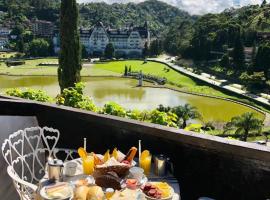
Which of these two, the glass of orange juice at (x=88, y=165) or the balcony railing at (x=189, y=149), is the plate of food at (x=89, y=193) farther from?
the balcony railing at (x=189, y=149)

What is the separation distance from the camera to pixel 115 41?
65688 mm

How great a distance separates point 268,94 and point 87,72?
2015 cm

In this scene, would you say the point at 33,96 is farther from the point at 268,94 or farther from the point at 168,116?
the point at 268,94

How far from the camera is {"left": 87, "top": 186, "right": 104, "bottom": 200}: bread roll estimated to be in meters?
2.11

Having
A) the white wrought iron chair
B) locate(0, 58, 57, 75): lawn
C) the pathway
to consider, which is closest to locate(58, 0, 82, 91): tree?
the white wrought iron chair

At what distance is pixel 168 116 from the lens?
4.16 meters

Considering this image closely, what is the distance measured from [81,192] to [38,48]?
5970 centimetres

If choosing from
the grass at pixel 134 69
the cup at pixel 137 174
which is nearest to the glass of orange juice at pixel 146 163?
the cup at pixel 137 174

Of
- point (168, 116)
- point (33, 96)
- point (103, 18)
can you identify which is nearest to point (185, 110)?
point (33, 96)

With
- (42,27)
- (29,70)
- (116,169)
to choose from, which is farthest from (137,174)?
(42,27)

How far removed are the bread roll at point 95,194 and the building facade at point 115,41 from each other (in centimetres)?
6156

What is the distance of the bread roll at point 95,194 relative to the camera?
2105mm

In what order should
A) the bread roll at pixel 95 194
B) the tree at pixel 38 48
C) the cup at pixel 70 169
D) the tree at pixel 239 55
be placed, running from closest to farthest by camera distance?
1. the bread roll at pixel 95 194
2. the cup at pixel 70 169
3. the tree at pixel 239 55
4. the tree at pixel 38 48

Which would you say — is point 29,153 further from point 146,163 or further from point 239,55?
point 239,55
